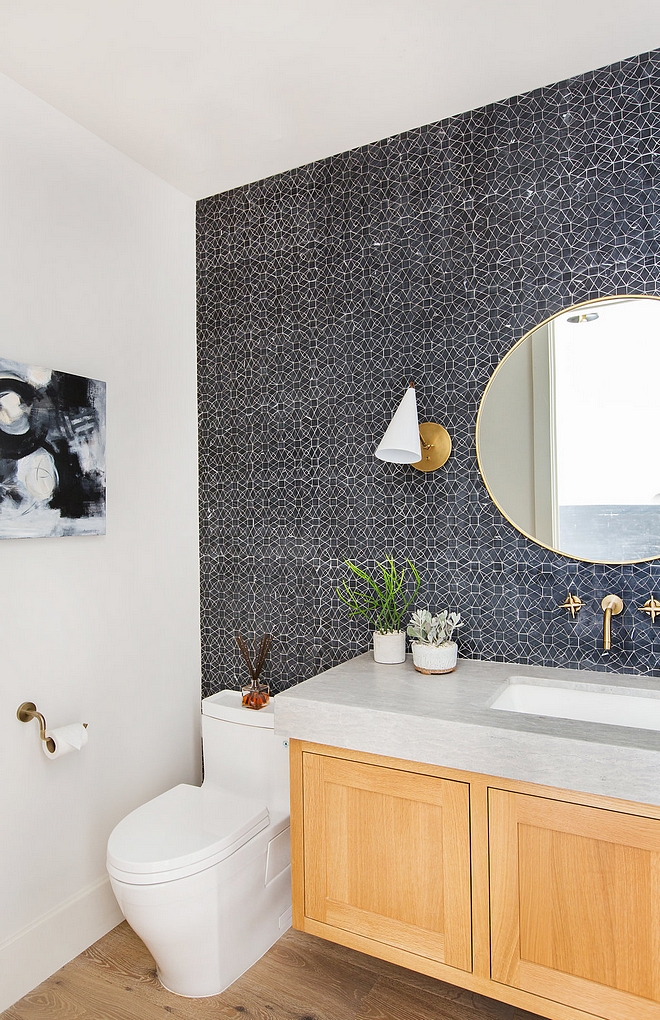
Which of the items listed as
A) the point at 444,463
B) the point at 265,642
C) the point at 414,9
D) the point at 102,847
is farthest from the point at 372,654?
the point at 414,9

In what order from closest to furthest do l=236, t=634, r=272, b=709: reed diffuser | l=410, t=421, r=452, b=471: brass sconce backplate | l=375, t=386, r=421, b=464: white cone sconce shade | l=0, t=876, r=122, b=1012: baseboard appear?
1. l=0, t=876, r=122, b=1012: baseboard
2. l=375, t=386, r=421, b=464: white cone sconce shade
3. l=410, t=421, r=452, b=471: brass sconce backplate
4. l=236, t=634, r=272, b=709: reed diffuser

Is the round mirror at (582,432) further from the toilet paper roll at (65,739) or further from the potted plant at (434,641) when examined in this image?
the toilet paper roll at (65,739)

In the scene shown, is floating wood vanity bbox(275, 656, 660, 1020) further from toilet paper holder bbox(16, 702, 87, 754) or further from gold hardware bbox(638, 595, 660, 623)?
toilet paper holder bbox(16, 702, 87, 754)

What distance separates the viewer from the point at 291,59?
1833 millimetres

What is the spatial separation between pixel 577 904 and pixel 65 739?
4.61 feet

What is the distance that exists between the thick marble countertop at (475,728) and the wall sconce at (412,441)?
0.65 meters

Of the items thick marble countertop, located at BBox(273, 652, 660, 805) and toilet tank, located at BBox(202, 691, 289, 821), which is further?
toilet tank, located at BBox(202, 691, 289, 821)

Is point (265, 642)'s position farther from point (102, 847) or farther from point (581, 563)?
point (581, 563)

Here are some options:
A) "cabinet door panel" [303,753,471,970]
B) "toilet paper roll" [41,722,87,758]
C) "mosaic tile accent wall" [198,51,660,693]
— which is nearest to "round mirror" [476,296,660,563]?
"mosaic tile accent wall" [198,51,660,693]

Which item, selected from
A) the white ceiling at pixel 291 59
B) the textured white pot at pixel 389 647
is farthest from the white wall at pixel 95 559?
the textured white pot at pixel 389 647

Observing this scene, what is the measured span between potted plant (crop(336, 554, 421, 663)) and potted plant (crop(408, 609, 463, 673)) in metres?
0.07

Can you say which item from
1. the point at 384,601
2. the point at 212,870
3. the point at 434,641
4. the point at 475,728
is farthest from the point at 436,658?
the point at 212,870

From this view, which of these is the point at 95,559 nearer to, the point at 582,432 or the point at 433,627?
the point at 433,627

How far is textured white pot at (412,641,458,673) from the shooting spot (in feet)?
6.24
